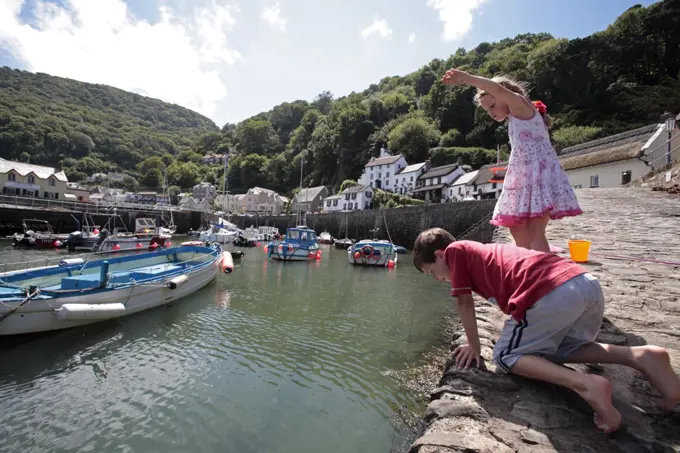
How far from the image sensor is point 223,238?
3522cm

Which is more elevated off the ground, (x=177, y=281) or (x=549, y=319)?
(x=549, y=319)

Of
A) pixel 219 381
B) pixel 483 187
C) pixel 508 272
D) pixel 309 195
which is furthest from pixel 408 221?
pixel 309 195

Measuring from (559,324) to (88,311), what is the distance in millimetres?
11158

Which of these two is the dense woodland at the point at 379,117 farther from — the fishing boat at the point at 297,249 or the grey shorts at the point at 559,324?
the grey shorts at the point at 559,324

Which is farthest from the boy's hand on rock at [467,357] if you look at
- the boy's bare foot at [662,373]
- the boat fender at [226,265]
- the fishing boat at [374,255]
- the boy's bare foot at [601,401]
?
the fishing boat at [374,255]

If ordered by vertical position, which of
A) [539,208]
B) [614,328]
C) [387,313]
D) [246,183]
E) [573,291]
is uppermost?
[246,183]

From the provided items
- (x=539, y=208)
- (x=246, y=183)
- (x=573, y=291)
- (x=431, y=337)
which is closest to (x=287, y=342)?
(x=431, y=337)

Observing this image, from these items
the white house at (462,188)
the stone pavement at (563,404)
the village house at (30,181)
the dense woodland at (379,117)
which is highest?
the dense woodland at (379,117)

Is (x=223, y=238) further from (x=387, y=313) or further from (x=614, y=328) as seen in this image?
(x=614, y=328)

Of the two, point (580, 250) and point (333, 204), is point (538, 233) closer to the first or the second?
point (580, 250)

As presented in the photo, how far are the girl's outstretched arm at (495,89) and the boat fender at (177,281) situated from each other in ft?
39.1

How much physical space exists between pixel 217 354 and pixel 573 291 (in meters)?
7.93

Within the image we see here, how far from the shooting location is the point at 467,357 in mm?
3088

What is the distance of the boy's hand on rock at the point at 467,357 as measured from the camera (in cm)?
301
